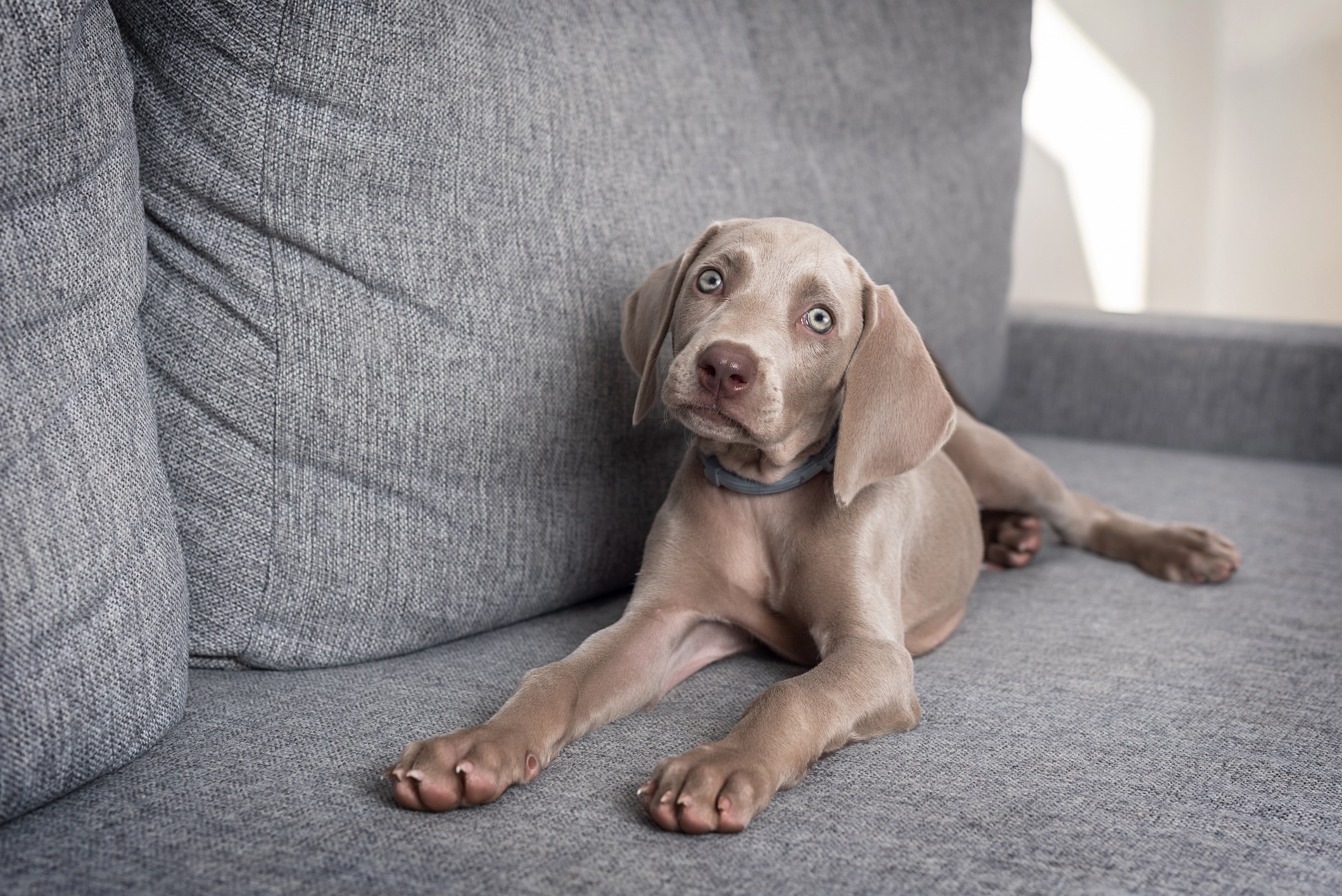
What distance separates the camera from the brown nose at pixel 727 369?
179 cm

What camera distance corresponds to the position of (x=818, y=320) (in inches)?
77.5

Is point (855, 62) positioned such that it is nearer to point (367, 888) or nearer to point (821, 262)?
point (821, 262)

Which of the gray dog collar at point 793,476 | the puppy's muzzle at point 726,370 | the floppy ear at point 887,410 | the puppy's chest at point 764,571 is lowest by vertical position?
the puppy's chest at point 764,571

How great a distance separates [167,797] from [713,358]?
976mm

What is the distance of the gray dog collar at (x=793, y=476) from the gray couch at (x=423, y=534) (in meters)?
0.32

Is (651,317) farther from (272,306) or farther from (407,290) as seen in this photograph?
(272,306)

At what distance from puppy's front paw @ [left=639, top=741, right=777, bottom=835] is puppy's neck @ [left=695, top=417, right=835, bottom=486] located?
0.62 meters

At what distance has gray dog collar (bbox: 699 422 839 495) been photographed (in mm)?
2078

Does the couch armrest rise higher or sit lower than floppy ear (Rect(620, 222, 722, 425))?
lower

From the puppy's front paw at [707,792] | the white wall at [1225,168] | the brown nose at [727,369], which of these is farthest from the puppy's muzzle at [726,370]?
the white wall at [1225,168]

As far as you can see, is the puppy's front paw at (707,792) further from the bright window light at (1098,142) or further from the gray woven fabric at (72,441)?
the bright window light at (1098,142)

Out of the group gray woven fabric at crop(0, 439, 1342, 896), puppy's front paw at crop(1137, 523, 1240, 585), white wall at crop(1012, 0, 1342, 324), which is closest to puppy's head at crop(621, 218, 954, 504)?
gray woven fabric at crop(0, 439, 1342, 896)

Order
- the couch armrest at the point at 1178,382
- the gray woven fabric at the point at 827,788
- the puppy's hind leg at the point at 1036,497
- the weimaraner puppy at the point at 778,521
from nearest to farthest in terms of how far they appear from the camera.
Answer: the gray woven fabric at the point at 827,788 → the weimaraner puppy at the point at 778,521 → the puppy's hind leg at the point at 1036,497 → the couch armrest at the point at 1178,382

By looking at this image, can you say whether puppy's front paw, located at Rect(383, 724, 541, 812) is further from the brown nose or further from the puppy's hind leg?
the puppy's hind leg
